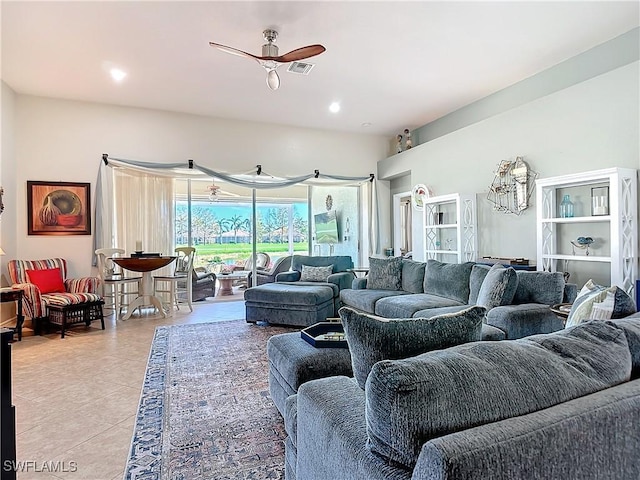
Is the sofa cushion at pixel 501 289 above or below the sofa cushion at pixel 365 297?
above

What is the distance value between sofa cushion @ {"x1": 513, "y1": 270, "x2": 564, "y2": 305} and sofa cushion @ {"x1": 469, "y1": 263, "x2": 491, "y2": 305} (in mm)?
300

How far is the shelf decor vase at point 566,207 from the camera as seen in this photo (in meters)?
3.88

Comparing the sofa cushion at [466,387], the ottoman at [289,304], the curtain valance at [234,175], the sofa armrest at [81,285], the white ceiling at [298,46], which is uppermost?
the white ceiling at [298,46]

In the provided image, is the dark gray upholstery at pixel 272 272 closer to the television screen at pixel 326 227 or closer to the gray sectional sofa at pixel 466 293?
the television screen at pixel 326 227

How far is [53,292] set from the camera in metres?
4.71

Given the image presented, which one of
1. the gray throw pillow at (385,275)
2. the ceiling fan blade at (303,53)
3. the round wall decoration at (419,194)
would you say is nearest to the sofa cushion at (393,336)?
the ceiling fan blade at (303,53)

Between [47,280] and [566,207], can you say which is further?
[47,280]

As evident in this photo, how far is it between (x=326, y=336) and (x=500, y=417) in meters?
1.60

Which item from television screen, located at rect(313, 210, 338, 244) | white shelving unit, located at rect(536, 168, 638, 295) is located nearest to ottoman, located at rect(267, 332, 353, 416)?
white shelving unit, located at rect(536, 168, 638, 295)

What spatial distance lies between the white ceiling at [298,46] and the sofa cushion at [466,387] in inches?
122

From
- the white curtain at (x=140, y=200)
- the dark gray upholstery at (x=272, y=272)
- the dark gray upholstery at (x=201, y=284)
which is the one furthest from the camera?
the dark gray upholstery at (x=272, y=272)

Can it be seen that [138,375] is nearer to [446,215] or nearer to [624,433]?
[624,433]

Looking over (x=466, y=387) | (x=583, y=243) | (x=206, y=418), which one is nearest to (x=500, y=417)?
(x=466, y=387)

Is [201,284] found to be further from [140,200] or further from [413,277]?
[413,277]
